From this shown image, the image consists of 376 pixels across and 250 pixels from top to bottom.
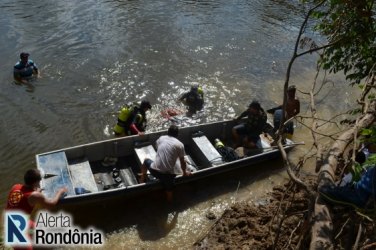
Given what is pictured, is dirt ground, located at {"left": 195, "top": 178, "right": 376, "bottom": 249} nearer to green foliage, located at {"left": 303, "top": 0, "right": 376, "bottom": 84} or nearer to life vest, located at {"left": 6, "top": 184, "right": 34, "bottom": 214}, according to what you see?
green foliage, located at {"left": 303, "top": 0, "right": 376, "bottom": 84}

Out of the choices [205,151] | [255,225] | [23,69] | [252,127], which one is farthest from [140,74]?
[255,225]

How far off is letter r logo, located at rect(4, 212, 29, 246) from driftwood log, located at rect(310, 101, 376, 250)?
4.80 meters

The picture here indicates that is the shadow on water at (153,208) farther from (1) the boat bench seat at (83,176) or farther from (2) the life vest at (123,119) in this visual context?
(2) the life vest at (123,119)

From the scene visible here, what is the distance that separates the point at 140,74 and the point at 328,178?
36.0 ft

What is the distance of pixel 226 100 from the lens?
46.0ft

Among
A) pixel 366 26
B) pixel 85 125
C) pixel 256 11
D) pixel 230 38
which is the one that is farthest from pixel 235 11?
pixel 366 26

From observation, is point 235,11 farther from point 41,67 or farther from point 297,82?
point 41,67

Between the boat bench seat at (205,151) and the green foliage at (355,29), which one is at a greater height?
the green foliage at (355,29)

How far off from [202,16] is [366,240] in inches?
713

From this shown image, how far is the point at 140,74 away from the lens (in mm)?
14961

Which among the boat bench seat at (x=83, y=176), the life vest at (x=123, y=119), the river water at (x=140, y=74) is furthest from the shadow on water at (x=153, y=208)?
the life vest at (x=123, y=119)

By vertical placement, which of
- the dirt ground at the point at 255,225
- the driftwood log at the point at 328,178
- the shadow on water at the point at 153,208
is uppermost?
the driftwood log at the point at 328,178

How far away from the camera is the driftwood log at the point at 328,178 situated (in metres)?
4.18

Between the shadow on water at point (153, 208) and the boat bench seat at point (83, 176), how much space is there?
1.33 feet
